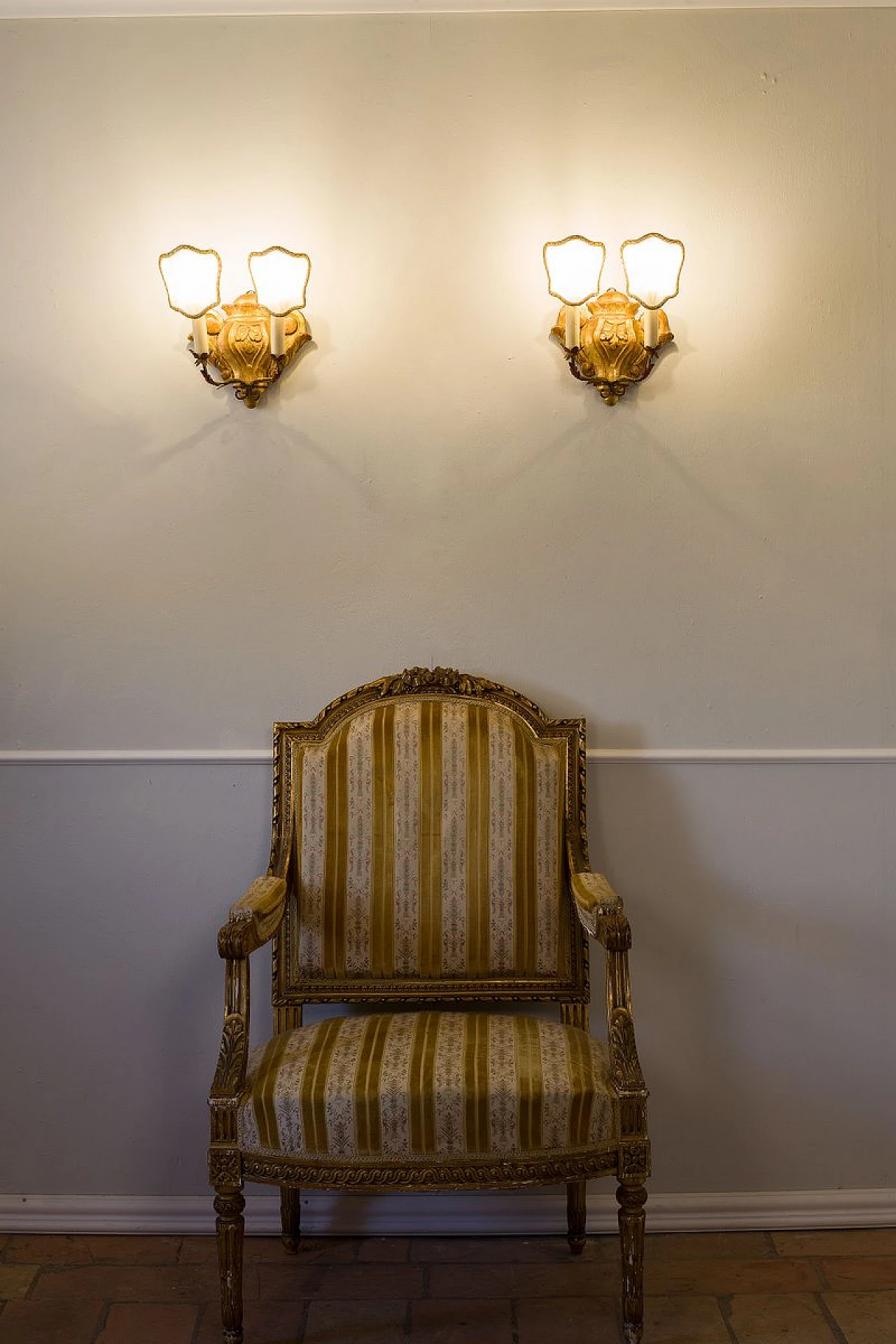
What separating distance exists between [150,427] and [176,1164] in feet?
5.34

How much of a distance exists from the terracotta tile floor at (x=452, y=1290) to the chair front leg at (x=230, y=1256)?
4.7 inches

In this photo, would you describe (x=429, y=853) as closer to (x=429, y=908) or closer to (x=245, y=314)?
(x=429, y=908)

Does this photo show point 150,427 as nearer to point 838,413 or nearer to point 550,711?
point 550,711

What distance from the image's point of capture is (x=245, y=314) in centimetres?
240

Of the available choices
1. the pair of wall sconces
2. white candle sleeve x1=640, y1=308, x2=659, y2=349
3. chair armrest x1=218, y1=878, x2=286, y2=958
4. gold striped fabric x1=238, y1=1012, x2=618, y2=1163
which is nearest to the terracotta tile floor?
gold striped fabric x1=238, y1=1012, x2=618, y2=1163

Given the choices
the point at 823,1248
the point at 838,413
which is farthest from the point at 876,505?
the point at 823,1248

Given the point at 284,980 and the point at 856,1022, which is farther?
the point at 856,1022

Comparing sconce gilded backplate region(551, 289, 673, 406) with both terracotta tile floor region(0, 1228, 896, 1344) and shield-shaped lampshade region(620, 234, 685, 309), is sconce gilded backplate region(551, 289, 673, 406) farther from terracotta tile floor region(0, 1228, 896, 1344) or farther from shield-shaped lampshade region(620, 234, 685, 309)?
terracotta tile floor region(0, 1228, 896, 1344)

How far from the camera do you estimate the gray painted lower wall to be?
2520mm

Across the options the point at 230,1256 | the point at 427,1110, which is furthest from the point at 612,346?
the point at 230,1256

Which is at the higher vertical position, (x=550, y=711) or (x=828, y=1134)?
(x=550, y=711)

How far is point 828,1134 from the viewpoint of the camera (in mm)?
2527

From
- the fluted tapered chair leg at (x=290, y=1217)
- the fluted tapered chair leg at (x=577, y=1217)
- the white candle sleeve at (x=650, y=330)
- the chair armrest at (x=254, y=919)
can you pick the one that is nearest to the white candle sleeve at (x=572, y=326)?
the white candle sleeve at (x=650, y=330)

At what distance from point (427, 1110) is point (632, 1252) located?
450 millimetres
